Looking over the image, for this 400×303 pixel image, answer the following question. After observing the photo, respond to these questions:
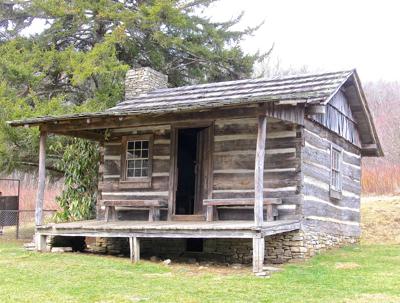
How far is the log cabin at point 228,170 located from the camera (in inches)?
481

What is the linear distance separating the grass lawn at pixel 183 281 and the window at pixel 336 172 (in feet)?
9.65

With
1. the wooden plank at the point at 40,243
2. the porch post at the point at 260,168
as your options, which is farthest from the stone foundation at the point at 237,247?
the porch post at the point at 260,168

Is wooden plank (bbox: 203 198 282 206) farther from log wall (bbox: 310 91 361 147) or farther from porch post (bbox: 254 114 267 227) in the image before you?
log wall (bbox: 310 91 361 147)

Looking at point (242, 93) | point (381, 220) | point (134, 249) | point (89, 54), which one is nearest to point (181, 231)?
point (134, 249)

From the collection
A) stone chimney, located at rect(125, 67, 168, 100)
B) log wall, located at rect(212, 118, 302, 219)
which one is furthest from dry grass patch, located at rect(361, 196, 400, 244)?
stone chimney, located at rect(125, 67, 168, 100)

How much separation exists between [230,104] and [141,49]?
41.1 feet

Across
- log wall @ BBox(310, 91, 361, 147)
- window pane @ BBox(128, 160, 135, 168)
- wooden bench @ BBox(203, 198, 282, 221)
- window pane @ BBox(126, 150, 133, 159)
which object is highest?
log wall @ BBox(310, 91, 361, 147)

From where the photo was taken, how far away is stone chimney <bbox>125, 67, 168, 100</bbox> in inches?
749

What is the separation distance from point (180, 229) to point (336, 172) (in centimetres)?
620

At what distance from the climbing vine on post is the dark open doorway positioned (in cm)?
292

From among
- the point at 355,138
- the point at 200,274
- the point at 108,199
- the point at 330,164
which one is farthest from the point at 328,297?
the point at 355,138

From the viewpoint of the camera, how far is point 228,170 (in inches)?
555

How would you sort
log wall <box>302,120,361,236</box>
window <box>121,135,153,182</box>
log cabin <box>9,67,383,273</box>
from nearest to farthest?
1. log cabin <box>9,67,383,273</box>
2. log wall <box>302,120,361,236</box>
3. window <box>121,135,153,182</box>

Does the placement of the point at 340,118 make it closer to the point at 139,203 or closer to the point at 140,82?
the point at 139,203
